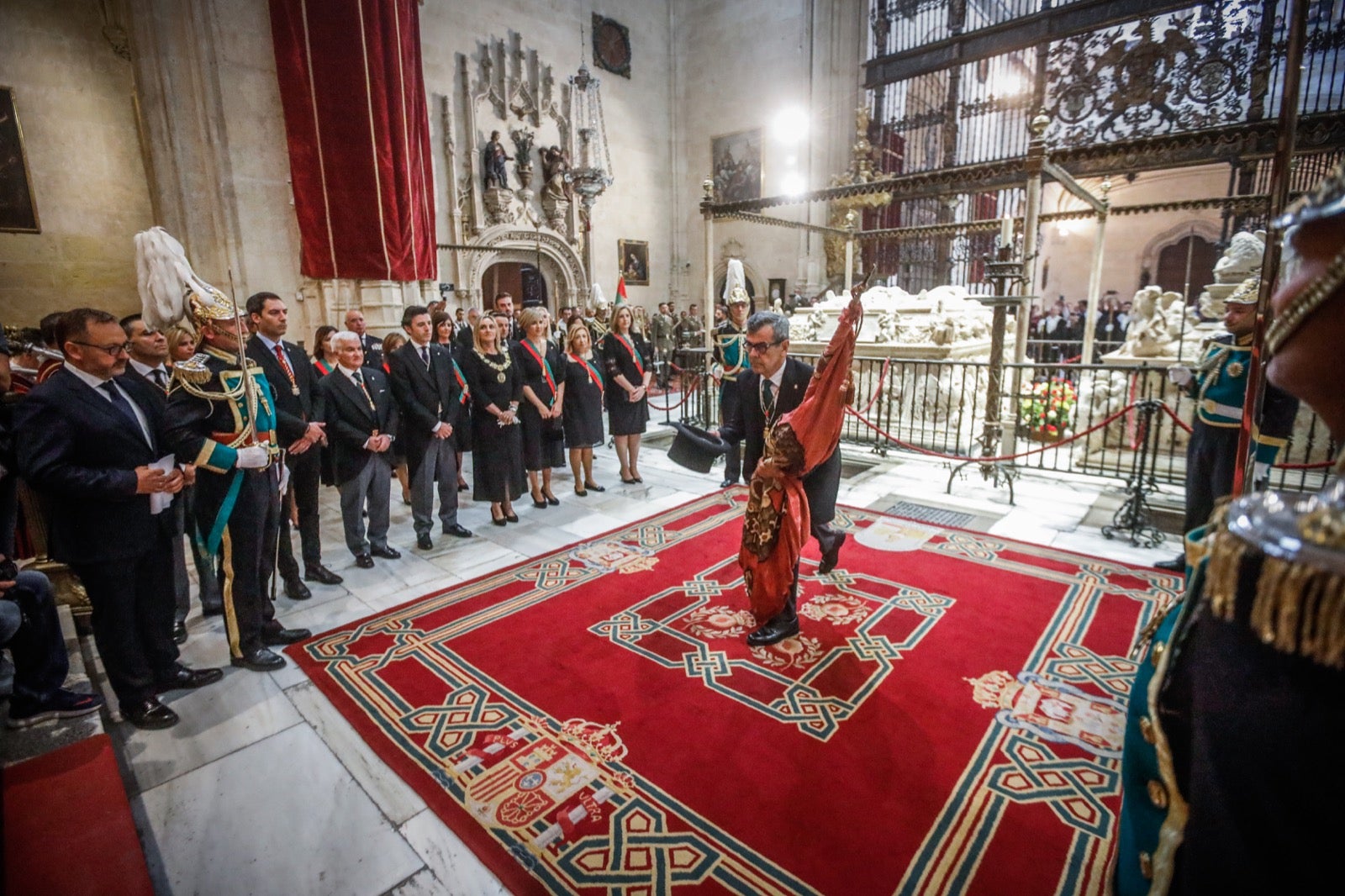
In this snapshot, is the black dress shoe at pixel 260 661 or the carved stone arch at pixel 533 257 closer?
the black dress shoe at pixel 260 661

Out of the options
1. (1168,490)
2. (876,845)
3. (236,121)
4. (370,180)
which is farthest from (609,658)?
(236,121)

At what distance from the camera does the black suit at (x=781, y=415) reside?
11.5 ft

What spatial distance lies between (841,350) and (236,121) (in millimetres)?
9476

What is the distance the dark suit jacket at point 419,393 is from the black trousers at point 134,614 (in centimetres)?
219

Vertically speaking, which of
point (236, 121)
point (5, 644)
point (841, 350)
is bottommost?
point (5, 644)

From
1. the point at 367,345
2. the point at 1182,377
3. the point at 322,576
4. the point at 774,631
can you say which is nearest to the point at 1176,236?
the point at 1182,377

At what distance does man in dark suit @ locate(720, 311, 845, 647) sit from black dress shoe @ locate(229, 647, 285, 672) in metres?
2.54

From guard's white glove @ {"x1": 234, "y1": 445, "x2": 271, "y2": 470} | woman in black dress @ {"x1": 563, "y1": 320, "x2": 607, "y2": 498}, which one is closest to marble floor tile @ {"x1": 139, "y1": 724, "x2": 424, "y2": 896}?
guard's white glove @ {"x1": 234, "y1": 445, "x2": 271, "y2": 470}

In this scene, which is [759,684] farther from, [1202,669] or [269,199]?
[269,199]

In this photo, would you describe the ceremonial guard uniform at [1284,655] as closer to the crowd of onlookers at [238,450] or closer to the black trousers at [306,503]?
the crowd of onlookers at [238,450]

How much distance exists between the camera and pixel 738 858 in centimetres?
210

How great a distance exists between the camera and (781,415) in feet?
11.4

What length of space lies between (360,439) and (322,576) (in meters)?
1.00

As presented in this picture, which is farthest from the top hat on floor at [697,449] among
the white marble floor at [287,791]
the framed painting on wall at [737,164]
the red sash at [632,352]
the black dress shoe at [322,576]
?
the framed painting on wall at [737,164]
